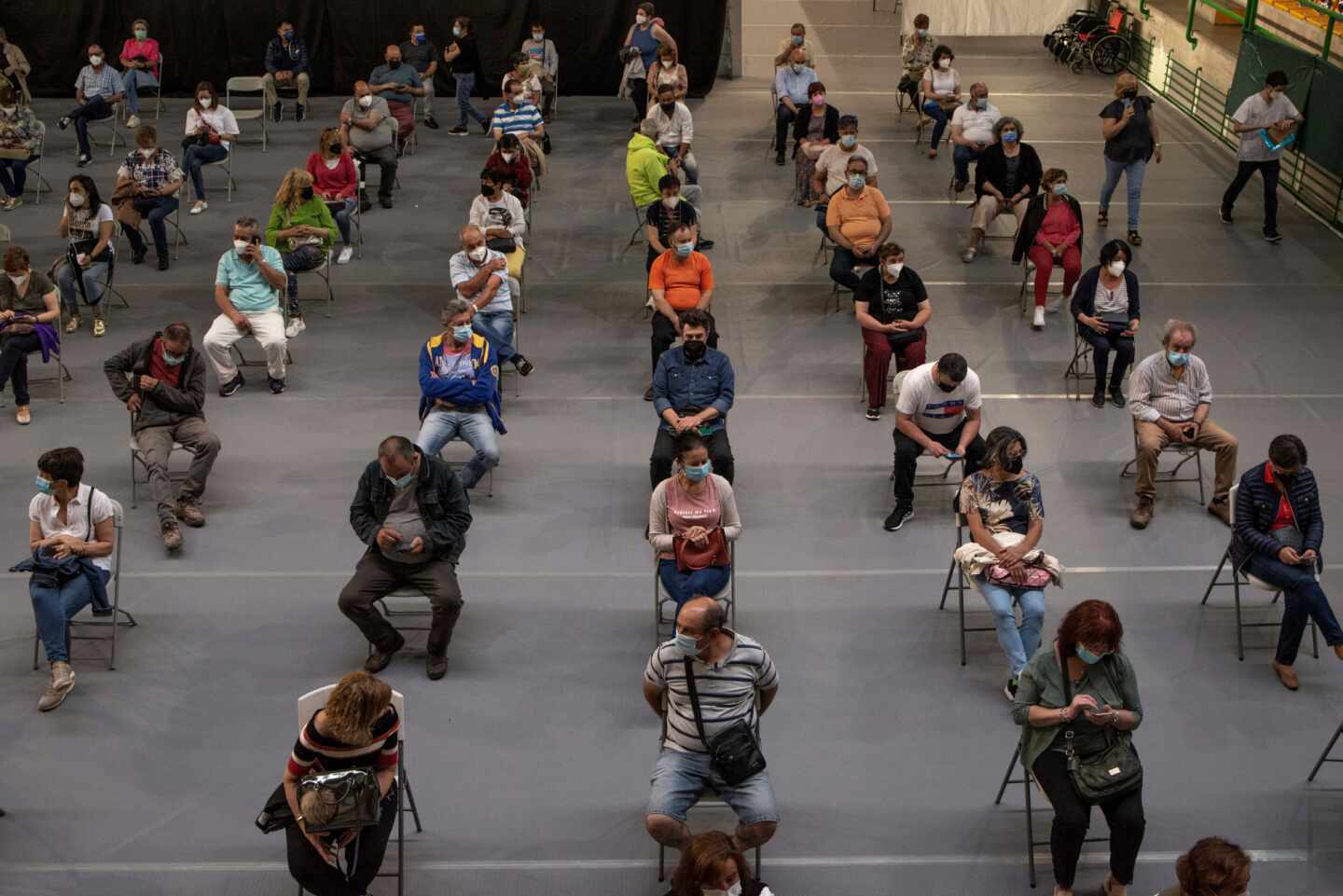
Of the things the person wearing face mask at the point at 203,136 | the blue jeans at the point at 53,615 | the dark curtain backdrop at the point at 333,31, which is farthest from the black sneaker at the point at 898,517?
the dark curtain backdrop at the point at 333,31

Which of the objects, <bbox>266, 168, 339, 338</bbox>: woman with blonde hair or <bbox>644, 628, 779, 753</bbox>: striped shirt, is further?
<bbox>266, 168, 339, 338</bbox>: woman with blonde hair

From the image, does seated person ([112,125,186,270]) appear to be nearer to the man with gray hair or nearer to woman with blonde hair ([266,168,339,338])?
woman with blonde hair ([266,168,339,338])

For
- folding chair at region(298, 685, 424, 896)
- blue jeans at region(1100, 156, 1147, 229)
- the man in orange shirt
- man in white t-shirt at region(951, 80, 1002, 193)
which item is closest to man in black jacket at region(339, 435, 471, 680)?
folding chair at region(298, 685, 424, 896)

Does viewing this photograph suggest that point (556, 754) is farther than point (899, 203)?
No

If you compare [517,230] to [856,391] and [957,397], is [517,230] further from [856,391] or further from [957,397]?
[957,397]

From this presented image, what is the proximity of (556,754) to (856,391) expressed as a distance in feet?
14.6

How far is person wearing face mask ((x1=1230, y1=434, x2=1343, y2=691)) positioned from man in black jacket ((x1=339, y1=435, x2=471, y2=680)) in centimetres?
380

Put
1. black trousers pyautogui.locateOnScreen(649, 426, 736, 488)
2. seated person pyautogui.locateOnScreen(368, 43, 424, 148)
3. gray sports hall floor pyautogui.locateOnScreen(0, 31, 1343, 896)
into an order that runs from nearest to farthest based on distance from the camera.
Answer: gray sports hall floor pyautogui.locateOnScreen(0, 31, 1343, 896)
black trousers pyautogui.locateOnScreen(649, 426, 736, 488)
seated person pyautogui.locateOnScreen(368, 43, 424, 148)

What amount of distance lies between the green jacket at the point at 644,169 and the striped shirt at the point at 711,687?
23.2 ft

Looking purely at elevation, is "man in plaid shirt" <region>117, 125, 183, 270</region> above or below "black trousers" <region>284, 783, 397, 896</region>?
above

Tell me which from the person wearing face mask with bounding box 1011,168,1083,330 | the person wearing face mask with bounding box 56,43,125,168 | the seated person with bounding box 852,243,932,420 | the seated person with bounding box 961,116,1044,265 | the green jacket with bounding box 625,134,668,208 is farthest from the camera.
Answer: the person wearing face mask with bounding box 56,43,125,168

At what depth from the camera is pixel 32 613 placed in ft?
25.1

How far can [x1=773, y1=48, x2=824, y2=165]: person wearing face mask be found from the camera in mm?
15163

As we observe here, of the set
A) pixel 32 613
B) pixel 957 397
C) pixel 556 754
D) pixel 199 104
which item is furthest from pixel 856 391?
pixel 199 104
